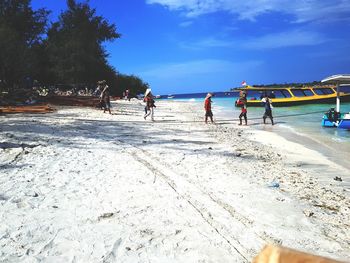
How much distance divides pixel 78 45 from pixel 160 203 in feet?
128

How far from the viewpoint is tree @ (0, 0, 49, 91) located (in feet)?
82.5

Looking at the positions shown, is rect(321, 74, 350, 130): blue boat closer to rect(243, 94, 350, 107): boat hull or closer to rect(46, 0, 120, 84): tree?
rect(243, 94, 350, 107): boat hull

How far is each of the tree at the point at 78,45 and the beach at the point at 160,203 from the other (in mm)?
32969

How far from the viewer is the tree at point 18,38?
990 inches

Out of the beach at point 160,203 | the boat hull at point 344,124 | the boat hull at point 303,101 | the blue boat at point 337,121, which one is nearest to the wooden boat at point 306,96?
the boat hull at point 303,101

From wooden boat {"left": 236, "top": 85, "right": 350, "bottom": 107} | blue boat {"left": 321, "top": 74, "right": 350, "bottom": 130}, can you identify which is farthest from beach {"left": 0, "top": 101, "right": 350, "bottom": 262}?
wooden boat {"left": 236, "top": 85, "right": 350, "bottom": 107}

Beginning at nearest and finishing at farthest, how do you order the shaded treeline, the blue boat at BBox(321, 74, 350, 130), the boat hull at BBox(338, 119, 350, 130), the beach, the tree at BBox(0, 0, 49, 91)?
the beach < the blue boat at BBox(321, 74, 350, 130) < the boat hull at BBox(338, 119, 350, 130) < the tree at BBox(0, 0, 49, 91) < the shaded treeline

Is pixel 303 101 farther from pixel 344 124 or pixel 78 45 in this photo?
pixel 78 45

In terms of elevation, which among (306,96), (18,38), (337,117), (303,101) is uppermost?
(18,38)

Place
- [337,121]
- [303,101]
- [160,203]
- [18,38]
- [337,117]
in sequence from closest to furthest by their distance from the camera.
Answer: [160,203]
[337,121]
[337,117]
[18,38]
[303,101]

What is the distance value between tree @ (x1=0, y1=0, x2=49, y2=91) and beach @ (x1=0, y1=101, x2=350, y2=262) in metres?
16.8

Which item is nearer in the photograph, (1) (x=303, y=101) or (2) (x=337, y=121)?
(2) (x=337, y=121)

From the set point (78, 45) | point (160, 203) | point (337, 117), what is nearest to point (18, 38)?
point (78, 45)

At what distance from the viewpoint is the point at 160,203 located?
5938 mm
